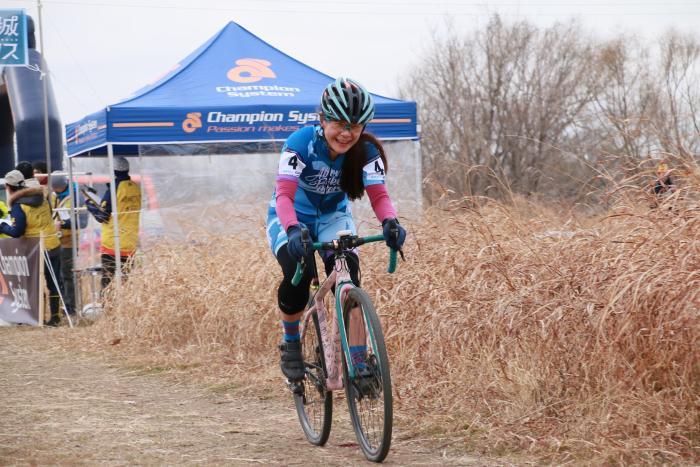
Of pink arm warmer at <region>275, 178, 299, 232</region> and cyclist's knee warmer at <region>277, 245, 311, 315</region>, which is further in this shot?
cyclist's knee warmer at <region>277, 245, 311, 315</region>

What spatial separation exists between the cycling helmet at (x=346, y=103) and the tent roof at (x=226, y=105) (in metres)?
7.58

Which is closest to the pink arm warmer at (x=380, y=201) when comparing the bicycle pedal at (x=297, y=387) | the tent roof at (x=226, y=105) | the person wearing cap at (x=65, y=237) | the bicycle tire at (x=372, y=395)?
the bicycle tire at (x=372, y=395)

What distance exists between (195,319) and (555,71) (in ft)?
67.5

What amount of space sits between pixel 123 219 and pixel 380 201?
7.77 m

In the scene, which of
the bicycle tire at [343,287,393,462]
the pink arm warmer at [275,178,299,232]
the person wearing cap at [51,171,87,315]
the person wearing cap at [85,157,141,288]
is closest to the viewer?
the bicycle tire at [343,287,393,462]

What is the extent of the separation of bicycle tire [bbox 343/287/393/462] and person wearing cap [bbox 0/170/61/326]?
876 cm

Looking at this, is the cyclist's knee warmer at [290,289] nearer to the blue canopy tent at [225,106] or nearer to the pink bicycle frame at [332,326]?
the pink bicycle frame at [332,326]

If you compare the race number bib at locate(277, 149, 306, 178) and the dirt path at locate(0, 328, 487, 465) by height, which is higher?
the race number bib at locate(277, 149, 306, 178)

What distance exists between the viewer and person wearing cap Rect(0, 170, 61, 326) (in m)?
13.3

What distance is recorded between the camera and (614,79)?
2794 cm

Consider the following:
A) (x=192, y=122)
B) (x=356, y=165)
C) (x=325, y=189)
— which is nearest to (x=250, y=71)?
(x=192, y=122)

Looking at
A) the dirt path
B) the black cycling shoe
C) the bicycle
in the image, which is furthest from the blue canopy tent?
the bicycle

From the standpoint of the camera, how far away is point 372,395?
17.2 feet

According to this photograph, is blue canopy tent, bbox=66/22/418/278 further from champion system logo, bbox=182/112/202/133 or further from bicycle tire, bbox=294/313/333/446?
bicycle tire, bbox=294/313/333/446
